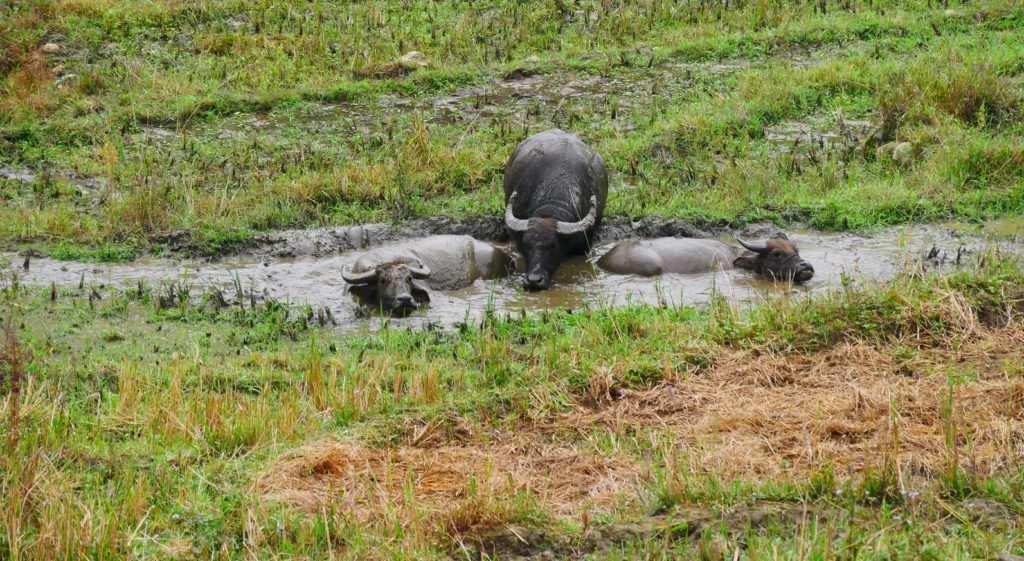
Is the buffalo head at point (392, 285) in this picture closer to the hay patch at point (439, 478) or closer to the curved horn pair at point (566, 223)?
the curved horn pair at point (566, 223)

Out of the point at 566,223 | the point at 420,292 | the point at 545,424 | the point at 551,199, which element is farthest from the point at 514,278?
the point at 545,424

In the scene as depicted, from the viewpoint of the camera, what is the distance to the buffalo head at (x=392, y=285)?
7355mm

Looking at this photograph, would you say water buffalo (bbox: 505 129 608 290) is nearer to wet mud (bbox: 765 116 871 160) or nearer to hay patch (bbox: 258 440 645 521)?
wet mud (bbox: 765 116 871 160)

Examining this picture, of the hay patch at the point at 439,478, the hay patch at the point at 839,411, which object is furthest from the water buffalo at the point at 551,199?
the hay patch at the point at 439,478

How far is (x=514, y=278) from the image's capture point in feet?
27.7

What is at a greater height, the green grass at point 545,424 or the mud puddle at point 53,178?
the green grass at point 545,424

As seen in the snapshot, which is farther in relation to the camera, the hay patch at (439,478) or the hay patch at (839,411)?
the hay patch at (839,411)

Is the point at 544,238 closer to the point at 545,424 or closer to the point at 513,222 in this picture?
the point at 513,222

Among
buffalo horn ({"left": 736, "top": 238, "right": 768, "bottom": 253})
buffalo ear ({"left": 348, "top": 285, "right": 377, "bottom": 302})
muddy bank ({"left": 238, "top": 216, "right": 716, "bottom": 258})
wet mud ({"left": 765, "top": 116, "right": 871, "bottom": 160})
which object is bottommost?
muddy bank ({"left": 238, "top": 216, "right": 716, "bottom": 258})

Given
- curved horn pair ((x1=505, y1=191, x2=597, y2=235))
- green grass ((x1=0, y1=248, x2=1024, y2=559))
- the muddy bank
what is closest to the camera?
green grass ((x1=0, y1=248, x2=1024, y2=559))

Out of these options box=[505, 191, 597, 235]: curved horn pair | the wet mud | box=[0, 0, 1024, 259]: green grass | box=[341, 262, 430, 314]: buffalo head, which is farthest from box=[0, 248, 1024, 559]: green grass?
the wet mud

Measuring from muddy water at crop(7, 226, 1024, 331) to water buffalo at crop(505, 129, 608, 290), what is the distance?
0.69ft

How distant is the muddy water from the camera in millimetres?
7457

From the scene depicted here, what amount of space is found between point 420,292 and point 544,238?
1244 millimetres
